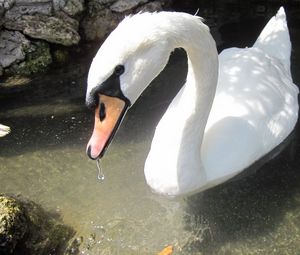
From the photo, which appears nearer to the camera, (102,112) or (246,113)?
(102,112)

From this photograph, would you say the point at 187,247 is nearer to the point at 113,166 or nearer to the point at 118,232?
the point at 118,232

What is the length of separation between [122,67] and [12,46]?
3898 millimetres

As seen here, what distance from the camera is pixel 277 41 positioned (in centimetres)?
586

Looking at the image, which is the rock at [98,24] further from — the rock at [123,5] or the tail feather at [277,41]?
the tail feather at [277,41]

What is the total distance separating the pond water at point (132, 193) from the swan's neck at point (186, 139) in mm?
327

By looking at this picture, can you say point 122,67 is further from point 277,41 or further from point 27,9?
point 27,9

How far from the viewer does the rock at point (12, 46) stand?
6.62 m

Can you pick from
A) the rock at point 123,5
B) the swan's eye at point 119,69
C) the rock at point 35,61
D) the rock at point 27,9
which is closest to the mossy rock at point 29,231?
the swan's eye at point 119,69

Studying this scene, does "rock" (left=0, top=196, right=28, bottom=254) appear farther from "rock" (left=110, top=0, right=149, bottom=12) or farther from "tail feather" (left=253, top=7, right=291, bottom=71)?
"rock" (left=110, top=0, right=149, bottom=12)

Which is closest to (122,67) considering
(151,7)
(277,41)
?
(277,41)

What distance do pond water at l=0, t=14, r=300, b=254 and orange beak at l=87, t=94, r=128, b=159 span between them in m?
1.12

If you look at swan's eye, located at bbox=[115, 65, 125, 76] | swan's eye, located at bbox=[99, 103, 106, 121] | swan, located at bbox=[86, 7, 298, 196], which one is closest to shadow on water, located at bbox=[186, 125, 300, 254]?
swan, located at bbox=[86, 7, 298, 196]

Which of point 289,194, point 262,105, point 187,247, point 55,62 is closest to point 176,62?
point 55,62

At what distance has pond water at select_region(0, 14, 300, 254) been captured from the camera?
4195 millimetres
